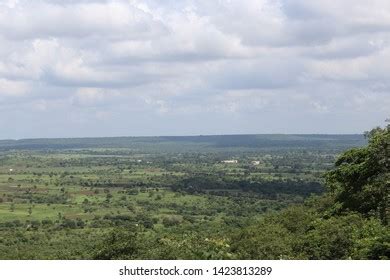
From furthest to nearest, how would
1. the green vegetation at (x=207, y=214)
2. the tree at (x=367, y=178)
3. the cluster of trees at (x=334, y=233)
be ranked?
the tree at (x=367, y=178), the green vegetation at (x=207, y=214), the cluster of trees at (x=334, y=233)

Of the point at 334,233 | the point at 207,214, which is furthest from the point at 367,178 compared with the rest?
the point at 207,214

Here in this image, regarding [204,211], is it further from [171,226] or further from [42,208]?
[42,208]

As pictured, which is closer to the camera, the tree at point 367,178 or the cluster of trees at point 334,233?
the cluster of trees at point 334,233

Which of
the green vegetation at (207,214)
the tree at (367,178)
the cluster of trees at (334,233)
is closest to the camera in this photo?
the cluster of trees at (334,233)

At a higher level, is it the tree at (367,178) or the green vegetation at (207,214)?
the tree at (367,178)

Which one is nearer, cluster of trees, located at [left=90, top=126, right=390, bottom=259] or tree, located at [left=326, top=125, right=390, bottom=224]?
cluster of trees, located at [left=90, top=126, right=390, bottom=259]
